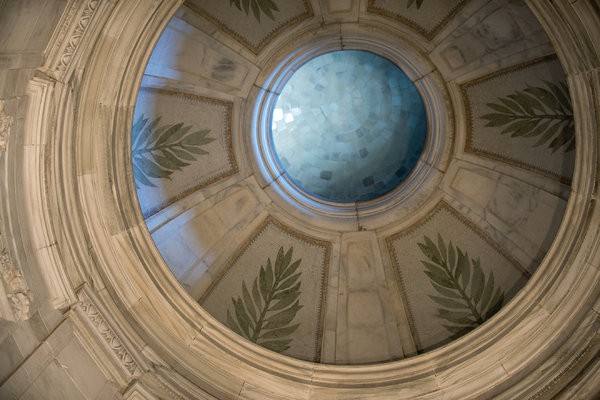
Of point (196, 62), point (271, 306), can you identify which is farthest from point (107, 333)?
point (196, 62)

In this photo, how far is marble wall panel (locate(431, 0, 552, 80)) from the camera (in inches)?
291

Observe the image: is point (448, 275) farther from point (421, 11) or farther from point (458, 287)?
point (421, 11)

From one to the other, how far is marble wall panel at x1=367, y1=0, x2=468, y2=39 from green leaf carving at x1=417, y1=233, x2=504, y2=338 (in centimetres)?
284

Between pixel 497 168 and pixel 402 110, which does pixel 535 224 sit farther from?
pixel 402 110

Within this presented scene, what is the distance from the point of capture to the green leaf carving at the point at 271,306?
769 cm

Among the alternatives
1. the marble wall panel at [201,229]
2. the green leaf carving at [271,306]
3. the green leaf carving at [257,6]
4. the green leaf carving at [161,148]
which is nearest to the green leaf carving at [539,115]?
the green leaf carving at [257,6]

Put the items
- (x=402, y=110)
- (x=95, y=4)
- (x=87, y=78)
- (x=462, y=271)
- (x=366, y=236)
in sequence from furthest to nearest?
1. (x=402, y=110)
2. (x=366, y=236)
3. (x=462, y=271)
4. (x=87, y=78)
5. (x=95, y=4)

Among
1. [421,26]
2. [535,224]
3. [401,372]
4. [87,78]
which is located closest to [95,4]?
[87,78]

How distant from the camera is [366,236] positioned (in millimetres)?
8773

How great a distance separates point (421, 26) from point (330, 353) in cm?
448

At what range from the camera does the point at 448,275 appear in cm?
813

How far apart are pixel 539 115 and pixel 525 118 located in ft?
0.67

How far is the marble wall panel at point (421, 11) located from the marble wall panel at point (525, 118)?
3.00 ft

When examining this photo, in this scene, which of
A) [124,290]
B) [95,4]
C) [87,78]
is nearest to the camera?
[95,4]
